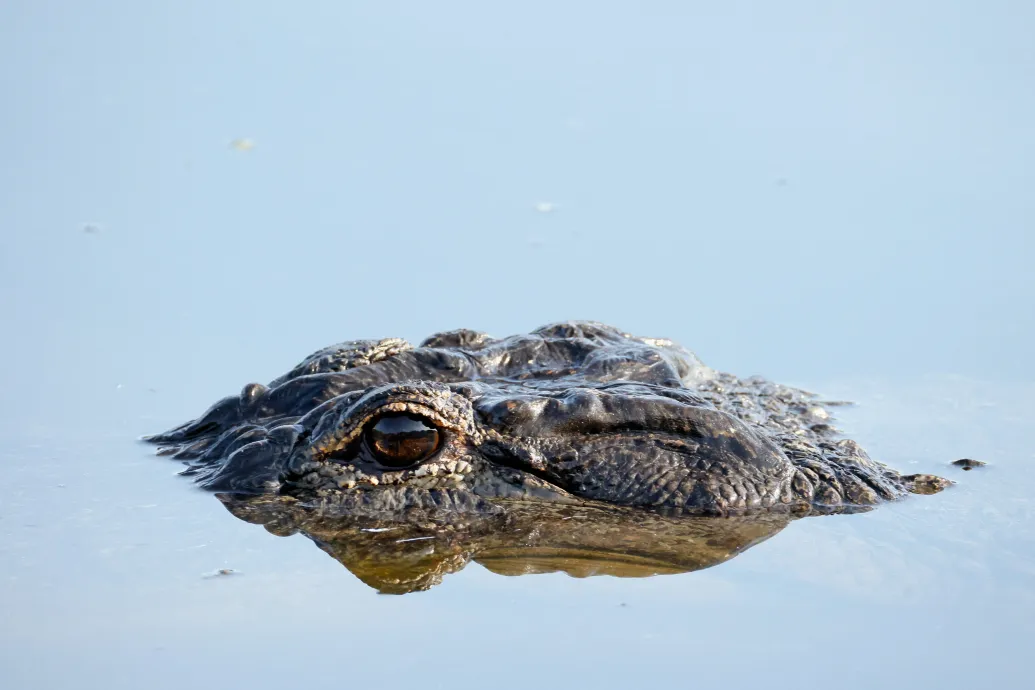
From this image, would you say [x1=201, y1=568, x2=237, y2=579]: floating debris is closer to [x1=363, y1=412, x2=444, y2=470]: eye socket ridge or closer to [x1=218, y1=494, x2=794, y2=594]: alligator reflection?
[x1=218, y1=494, x2=794, y2=594]: alligator reflection

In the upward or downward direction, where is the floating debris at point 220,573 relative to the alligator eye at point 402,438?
downward

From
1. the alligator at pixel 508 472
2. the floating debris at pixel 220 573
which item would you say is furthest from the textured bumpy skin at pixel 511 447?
the floating debris at pixel 220 573

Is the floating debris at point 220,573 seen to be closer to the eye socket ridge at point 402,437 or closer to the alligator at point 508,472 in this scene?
the alligator at point 508,472

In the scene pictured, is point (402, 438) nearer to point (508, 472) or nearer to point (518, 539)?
point (508, 472)

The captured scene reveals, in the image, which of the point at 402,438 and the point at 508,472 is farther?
the point at 508,472

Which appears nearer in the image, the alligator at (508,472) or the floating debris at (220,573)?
the floating debris at (220,573)

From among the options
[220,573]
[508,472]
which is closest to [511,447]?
[508,472]

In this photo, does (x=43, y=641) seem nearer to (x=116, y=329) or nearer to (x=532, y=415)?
Result: (x=532, y=415)
